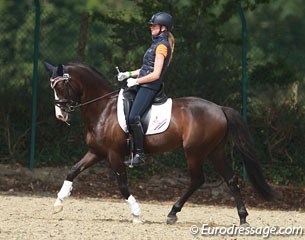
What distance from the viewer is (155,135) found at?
443 inches

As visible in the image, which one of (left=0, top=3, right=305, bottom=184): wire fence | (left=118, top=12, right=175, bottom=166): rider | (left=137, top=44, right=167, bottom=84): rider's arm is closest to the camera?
(left=137, top=44, right=167, bottom=84): rider's arm

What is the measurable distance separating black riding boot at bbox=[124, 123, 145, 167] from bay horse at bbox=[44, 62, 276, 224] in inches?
5.5

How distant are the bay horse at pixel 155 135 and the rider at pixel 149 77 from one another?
20 cm

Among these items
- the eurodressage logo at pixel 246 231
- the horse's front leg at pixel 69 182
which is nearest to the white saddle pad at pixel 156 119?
the horse's front leg at pixel 69 182

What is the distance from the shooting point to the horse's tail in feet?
37.3

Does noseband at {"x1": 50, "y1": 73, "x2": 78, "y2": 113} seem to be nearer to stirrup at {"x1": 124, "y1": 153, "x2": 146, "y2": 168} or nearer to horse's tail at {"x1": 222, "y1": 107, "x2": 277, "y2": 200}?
stirrup at {"x1": 124, "y1": 153, "x2": 146, "y2": 168}

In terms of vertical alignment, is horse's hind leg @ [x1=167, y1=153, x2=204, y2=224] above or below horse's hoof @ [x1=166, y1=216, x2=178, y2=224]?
above

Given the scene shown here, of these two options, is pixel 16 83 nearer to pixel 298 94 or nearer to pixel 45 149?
pixel 45 149

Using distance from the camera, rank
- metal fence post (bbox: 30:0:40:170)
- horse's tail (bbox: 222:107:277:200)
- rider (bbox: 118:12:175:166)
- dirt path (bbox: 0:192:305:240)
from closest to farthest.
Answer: dirt path (bbox: 0:192:305:240) → rider (bbox: 118:12:175:166) → horse's tail (bbox: 222:107:277:200) → metal fence post (bbox: 30:0:40:170)

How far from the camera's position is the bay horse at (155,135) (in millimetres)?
11148

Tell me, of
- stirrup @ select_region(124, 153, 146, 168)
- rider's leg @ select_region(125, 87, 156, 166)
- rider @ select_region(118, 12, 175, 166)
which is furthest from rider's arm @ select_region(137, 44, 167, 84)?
stirrup @ select_region(124, 153, 146, 168)

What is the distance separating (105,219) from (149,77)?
193 cm

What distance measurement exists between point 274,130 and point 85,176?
3534 mm

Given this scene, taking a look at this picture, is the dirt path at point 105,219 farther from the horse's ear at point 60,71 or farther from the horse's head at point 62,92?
the horse's ear at point 60,71
